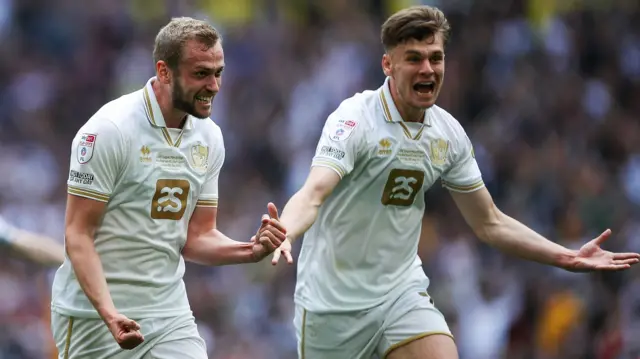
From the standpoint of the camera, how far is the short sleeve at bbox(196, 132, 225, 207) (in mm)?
7281

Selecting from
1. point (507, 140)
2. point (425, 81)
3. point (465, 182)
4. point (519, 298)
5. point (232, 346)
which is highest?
point (425, 81)

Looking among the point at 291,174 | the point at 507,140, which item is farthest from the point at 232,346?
the point at 507,140

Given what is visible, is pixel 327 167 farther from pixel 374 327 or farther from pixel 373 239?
pixel 374 327

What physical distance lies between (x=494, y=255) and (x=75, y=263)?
6.78 m

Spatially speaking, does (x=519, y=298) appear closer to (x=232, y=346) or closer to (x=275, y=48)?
(x=232, y=346)

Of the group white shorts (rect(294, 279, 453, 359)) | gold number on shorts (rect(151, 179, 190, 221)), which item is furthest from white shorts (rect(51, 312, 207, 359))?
white shorts (rect(294, 279, 453, 359))

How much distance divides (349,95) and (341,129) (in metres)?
7.48

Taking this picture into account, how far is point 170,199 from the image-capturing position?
23.0 feet

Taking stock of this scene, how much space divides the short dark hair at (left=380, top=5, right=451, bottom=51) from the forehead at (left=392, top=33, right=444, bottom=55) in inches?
0.7

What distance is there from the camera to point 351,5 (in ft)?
54.3

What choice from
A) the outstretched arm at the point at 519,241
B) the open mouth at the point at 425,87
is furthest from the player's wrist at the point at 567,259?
the open mouth at the point at 425,87

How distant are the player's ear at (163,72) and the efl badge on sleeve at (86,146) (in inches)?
20.5

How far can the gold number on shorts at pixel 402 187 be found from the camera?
764 centimetres

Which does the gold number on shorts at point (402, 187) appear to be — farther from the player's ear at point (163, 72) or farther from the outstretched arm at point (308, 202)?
the player's ear at point (163, 72)
